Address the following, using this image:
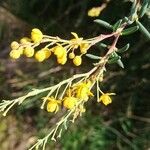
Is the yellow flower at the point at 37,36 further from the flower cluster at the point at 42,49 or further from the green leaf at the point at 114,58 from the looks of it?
the green leaf at the point at 114,58

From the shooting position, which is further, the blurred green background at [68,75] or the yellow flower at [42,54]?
the blurred green background at [68,75]

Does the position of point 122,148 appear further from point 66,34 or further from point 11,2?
point 11,2

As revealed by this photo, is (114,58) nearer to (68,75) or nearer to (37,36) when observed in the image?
(37,36)

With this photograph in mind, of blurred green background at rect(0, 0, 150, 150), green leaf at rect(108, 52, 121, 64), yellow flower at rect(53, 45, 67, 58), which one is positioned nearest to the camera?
yellow flower at rect(53, 45, 67, 58)

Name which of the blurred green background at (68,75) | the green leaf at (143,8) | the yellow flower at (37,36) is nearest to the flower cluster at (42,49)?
the yellow flower at (37,36)

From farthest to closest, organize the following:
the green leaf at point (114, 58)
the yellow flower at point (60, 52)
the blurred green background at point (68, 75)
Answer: the blurred green background at point (68, 75) → the green leaf at point (114, 58) → the yellow flower at point (60, 52)

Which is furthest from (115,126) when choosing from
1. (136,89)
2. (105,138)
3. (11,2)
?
(11,2)

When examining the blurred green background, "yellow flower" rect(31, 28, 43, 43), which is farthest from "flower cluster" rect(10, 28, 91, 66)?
the blurred green background

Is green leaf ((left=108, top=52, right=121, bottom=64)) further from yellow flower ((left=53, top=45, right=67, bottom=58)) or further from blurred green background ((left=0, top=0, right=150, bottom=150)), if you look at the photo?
blurred green background ((left=0, top=0, right=150, bottom=150))

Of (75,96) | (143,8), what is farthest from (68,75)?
(75,96)
